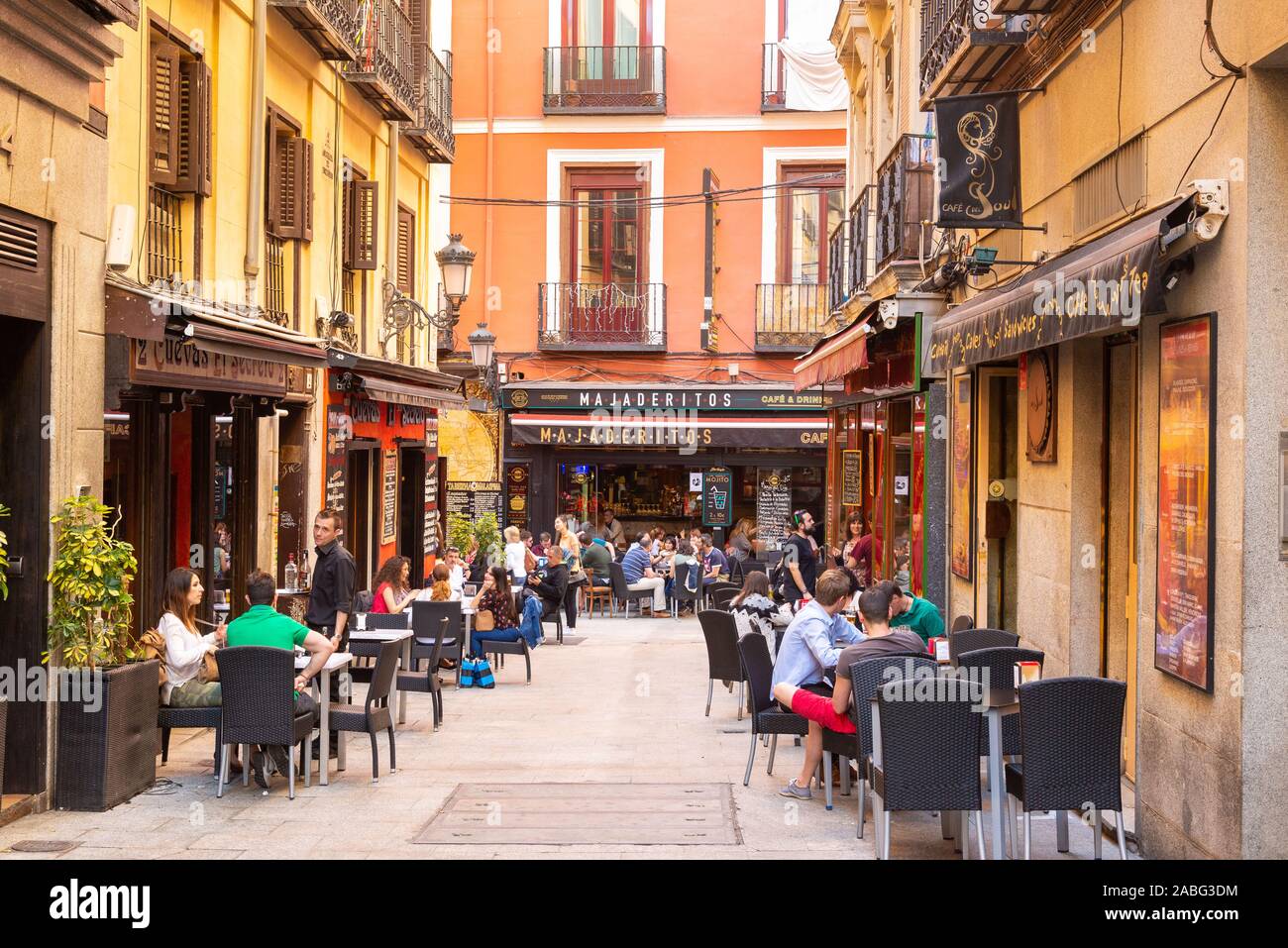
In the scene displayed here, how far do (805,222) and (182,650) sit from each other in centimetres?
1845

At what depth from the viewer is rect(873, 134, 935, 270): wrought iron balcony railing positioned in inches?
561

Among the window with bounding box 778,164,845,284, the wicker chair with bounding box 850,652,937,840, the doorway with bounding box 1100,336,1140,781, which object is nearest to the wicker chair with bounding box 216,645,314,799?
the wicker chair with bounding box 850,652,937,840

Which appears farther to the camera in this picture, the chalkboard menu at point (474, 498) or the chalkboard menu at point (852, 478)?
the chalkboard menu at point (474, 498)

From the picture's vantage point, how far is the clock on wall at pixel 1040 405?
1002cm

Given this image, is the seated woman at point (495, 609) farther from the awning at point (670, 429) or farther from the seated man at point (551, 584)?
the awning at point (670, 429)

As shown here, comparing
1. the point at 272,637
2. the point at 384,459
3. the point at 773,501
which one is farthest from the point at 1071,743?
the point at 773,501

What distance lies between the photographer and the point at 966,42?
1038 centimetres

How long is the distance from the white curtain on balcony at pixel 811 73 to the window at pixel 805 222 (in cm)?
116

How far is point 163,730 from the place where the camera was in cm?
943

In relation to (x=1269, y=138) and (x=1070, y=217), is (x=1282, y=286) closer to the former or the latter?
(x=1269, y=138)

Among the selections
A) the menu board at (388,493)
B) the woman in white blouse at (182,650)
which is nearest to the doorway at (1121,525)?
the woman in white blouse at (182,650)

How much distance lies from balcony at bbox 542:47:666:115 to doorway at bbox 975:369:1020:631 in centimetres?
1485

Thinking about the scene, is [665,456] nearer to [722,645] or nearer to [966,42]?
[722,645]

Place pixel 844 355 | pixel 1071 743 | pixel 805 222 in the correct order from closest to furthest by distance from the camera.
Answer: pixel 1071 743 → pixel 844 355 → pixel 805 222
